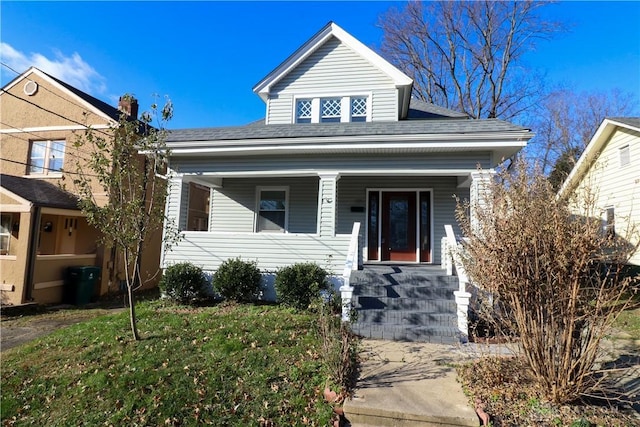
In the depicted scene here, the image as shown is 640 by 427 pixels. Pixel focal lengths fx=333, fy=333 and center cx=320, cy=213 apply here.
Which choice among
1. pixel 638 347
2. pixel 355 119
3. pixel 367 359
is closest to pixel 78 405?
pixel 367 359

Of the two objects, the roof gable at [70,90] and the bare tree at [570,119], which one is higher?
the bare tree at [570,119]

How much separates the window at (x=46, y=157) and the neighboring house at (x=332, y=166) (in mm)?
6444

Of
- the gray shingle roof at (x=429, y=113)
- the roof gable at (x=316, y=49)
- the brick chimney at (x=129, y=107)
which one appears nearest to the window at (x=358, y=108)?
the roof gable at (x=316, y=49)

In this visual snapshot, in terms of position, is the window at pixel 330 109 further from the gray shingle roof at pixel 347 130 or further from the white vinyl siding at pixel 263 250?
the white vinyl siding at pixel 263 250

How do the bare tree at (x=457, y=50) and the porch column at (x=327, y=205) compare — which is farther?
the bare tree at (x=457, y=50)

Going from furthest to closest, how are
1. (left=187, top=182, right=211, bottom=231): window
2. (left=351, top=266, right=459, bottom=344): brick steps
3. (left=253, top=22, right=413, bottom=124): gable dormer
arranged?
1. (left=187, top=182, right=211, bottom=231): window
2. (left=253, top=22, right=413, bottom=124): gable dormer
3. (left=351, top=266, right=459, bottom=344): brick steps

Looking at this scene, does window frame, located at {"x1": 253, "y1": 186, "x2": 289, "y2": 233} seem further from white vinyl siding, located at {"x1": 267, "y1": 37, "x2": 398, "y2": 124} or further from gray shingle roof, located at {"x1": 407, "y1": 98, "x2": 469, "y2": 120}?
gray shingle roof, located at {"x1": 407, "y1": 98, "x2": 469, "y2": 120}

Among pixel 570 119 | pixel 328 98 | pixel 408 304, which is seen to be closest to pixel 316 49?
pixel 328 98

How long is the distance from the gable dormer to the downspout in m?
7.53

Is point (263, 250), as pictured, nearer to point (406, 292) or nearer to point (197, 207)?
point (406, 292)

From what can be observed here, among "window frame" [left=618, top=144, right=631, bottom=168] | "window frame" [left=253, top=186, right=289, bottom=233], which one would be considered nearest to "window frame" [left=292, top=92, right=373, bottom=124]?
"window frame" [left=253, top=186, right=289, bottom=233]

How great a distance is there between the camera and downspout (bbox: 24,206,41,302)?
9.61 m

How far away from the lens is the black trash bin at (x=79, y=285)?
10.5m

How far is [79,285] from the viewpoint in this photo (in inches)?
412
